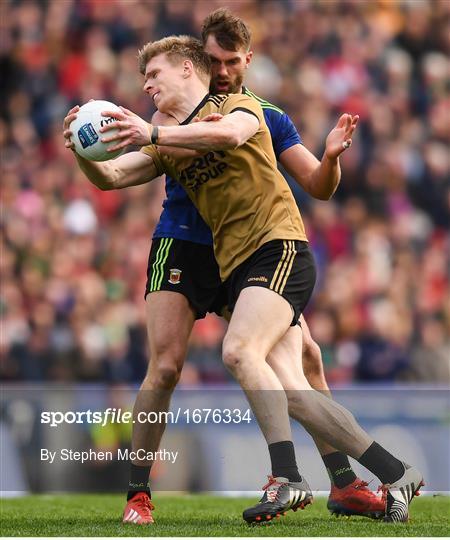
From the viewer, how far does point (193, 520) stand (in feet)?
22.3

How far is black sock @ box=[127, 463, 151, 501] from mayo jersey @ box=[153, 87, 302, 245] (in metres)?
1.20

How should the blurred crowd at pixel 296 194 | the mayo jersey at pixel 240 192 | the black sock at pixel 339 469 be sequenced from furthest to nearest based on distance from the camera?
1. the blurred crowd at pixel 296 194
2. the black sock at pixel 339 469
3. the mayo jersey at pixel 240 192

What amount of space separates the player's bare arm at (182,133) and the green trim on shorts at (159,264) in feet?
2.86

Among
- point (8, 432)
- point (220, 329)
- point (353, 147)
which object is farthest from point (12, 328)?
point (353, 147)

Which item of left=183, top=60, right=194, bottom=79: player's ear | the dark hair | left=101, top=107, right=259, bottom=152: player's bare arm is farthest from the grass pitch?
the dark hair

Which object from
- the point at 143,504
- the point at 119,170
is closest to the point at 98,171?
the point at 119,170

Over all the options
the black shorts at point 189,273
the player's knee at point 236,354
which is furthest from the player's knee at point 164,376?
the player's knee at point 236,354

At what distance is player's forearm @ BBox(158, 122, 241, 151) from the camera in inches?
245

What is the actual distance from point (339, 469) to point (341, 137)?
5.53 feet

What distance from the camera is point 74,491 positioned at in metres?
8.45

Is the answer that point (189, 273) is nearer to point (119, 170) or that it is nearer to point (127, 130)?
point (119, 170)

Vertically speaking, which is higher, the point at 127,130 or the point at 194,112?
the point at 194,112

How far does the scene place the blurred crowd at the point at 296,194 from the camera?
1276 cm

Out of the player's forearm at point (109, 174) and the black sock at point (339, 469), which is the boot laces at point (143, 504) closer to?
the black sock at point (339, 469)
